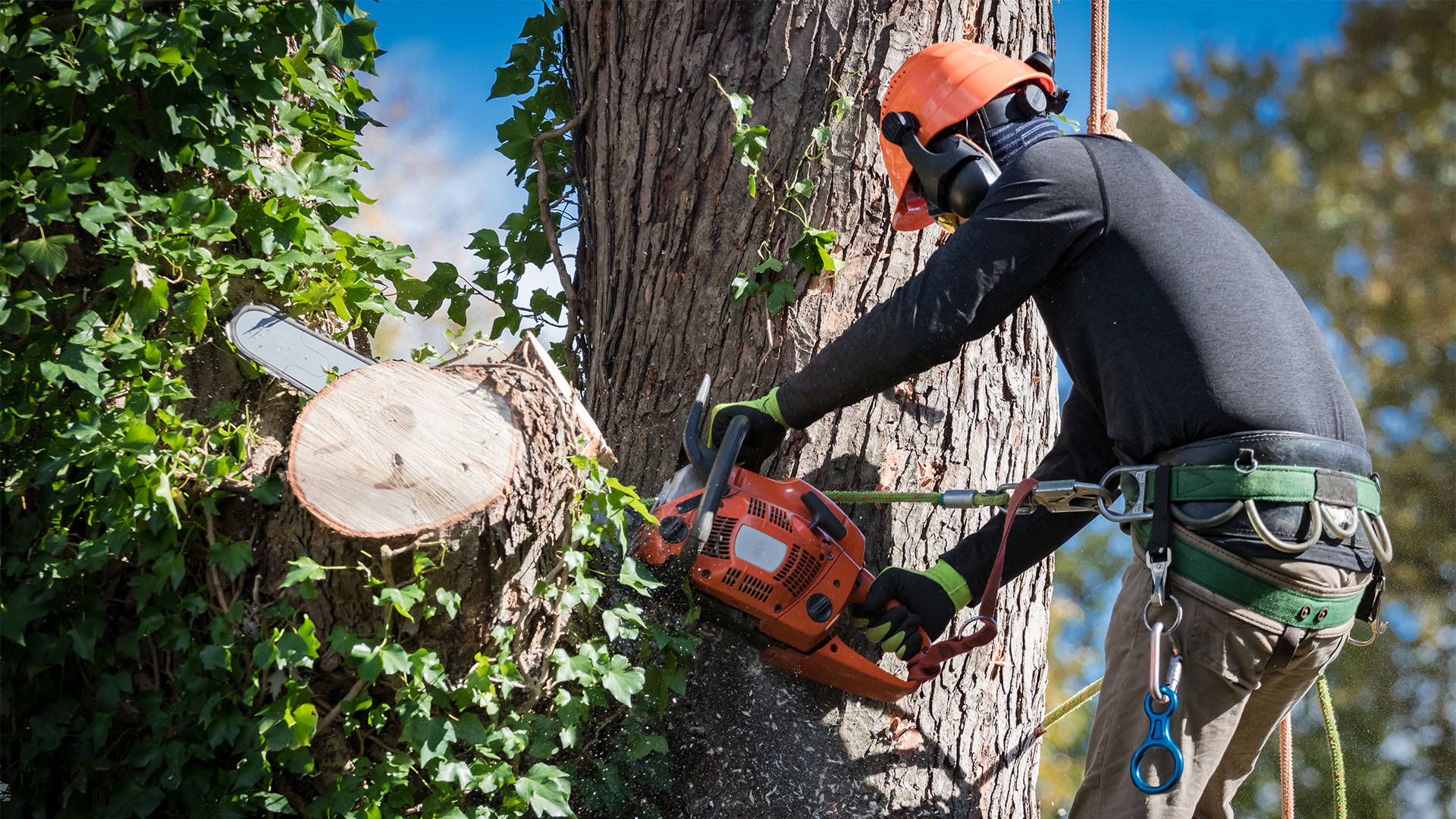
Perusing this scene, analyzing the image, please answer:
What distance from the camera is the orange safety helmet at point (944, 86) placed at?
227 centimetres

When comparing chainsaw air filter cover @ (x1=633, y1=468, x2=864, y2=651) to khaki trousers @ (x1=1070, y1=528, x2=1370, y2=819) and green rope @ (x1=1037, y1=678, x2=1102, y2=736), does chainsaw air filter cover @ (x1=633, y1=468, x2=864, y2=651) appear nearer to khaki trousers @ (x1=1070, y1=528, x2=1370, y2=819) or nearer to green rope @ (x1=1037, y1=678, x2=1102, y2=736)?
khaki trousers @ (x1=1070, y1=528, x2=1370, y2=819)

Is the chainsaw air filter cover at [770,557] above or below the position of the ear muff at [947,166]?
below

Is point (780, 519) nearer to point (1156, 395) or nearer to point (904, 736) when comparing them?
point (904, 736)

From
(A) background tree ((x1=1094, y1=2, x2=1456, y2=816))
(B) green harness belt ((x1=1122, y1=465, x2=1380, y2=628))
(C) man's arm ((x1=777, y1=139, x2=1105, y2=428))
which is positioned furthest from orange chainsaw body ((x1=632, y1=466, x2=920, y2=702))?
(A) background tree ((x1=1094, y1=2, x2=1456, y2=816))

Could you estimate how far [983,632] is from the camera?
235 centimetres

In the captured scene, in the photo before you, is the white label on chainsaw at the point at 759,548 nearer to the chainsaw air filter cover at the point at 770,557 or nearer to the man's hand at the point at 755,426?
the chainsaw air filter cover at the point at 770,557

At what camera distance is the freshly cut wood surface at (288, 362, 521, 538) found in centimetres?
168

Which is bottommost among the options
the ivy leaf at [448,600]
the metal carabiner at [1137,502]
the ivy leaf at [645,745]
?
the ivy leaf at [645,745]

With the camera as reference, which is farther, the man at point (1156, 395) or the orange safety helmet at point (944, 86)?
the orange safety helmet at point (944, 86)

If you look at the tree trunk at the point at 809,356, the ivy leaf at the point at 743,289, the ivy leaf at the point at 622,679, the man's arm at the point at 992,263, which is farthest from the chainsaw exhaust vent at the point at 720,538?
the ivy leaf at the point at 743,289

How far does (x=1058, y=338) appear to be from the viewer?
7.25ft

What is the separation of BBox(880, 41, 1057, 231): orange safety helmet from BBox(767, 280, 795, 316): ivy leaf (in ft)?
1.23

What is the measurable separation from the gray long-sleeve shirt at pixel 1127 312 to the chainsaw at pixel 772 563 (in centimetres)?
25

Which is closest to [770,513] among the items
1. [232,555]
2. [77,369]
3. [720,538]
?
[720,538]
